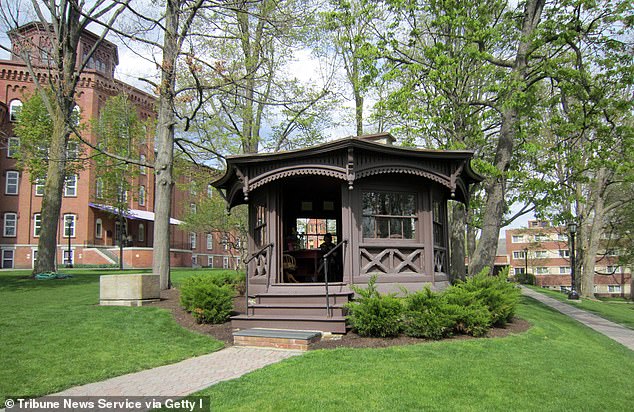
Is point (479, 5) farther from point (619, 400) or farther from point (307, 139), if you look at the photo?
point (619, 400)

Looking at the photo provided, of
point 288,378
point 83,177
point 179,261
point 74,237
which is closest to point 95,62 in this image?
point 83,177

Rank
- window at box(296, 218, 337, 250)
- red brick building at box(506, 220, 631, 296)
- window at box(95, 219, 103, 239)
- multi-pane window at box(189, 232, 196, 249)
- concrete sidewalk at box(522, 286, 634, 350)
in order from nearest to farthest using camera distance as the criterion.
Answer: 1. concrete sidewalk at box(522, 286, 634, 350)
2. window at box(296, 218, 337, 250)
3. window at box(95, 219, 103, 239)
4. multi-pane window at box(189, 232, 196, 249)
5. red brick building at box(506, 220, 631, 296)

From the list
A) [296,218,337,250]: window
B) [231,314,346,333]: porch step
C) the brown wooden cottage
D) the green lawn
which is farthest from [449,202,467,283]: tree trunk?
the green lawn

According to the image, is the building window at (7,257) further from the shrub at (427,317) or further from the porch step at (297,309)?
the shrub at (427,317)

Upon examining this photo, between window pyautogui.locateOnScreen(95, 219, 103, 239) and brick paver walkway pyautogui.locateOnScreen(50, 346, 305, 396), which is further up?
window pyautogui.locateOnScreen(95, 219, 103, 239)

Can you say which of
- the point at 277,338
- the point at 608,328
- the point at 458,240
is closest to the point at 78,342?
the point at 277,338

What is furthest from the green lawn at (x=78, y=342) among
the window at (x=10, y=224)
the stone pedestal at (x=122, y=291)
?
the window at (x=10, y=224)

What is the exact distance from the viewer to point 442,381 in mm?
6125

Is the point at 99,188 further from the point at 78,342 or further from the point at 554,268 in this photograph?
the point at 554,268

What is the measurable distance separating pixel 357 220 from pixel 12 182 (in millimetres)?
42229

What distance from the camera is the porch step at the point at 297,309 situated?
9.60 m

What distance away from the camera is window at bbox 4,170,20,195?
139 feet

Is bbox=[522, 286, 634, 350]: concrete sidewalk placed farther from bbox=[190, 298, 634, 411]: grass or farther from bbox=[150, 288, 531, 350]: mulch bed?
bbox=[190, 298, 634, 411]: grass

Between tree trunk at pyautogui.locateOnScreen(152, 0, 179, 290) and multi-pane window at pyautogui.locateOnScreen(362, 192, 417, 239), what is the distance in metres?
6.83
